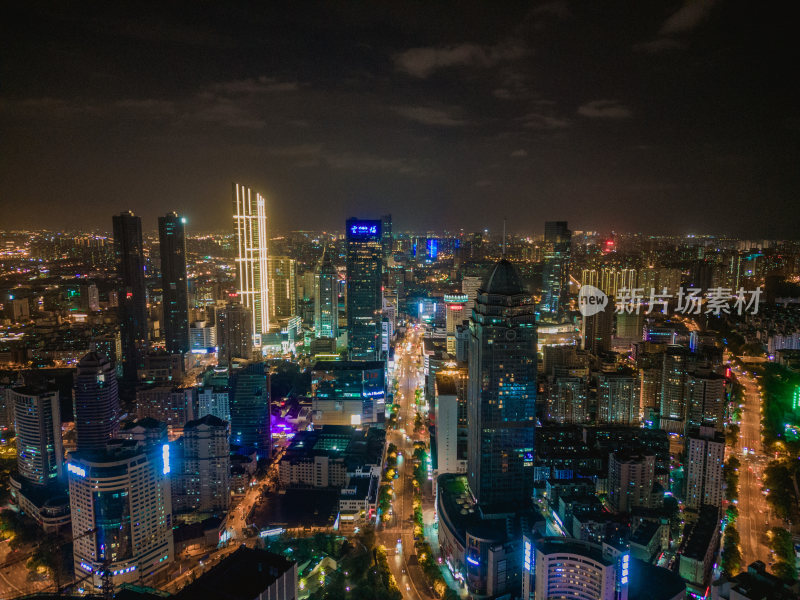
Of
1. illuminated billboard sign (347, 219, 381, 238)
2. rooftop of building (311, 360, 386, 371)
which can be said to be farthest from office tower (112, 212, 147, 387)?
illuminated billboard sign (347, 219, 381, 238)

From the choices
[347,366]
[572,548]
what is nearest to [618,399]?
[347,366]

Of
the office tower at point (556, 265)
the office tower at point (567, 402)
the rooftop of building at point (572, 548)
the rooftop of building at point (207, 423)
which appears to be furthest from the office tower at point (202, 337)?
the rooftop of building at point (572, 548)

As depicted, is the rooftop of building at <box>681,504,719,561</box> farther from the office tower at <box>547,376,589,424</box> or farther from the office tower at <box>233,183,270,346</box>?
the office tower at <box>233,183,270,346</box>

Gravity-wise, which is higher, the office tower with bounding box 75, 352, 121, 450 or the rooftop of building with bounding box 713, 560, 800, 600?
the office tower with bounding box 75, 352, 121, 450

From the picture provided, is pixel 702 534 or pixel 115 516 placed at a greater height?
pixel 115 516

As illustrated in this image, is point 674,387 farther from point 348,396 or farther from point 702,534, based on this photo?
point 348,396
